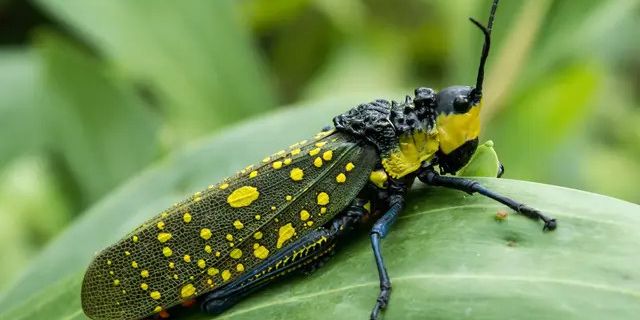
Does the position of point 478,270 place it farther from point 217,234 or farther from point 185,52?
point 185,52

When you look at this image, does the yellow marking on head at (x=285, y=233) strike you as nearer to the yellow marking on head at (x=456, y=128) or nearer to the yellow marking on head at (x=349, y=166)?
the yellow marking on head at (x=349, y=166)

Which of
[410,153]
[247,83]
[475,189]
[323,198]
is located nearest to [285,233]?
[323,198]

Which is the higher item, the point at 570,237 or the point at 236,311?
the point at 570,237

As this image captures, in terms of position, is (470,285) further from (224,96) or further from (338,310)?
(224,96)

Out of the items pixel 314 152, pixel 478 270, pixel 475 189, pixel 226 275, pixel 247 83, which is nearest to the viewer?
pixel 478 270

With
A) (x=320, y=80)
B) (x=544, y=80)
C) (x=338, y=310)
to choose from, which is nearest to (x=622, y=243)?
(x=338, y=310)

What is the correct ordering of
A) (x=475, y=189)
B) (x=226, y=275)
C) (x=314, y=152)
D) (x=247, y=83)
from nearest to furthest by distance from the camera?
(x=475, y=189) → (x=226, y=275) → (x=314, y=152) → (x=247, y=83)

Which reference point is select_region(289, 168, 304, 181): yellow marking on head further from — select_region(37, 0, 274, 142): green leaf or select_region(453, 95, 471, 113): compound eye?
select_region(37, 0, 274, 142): green leaf
